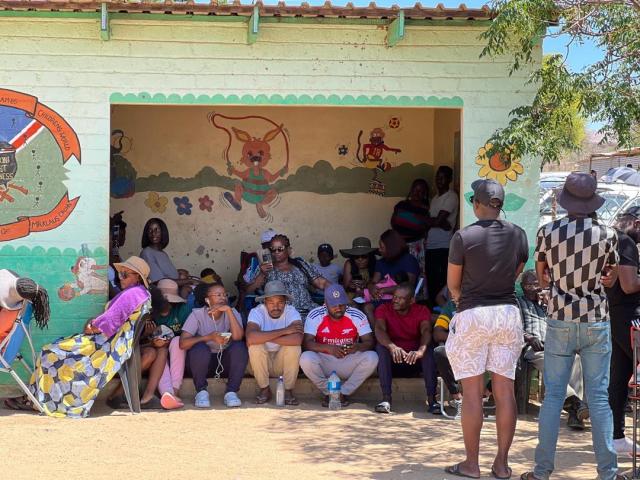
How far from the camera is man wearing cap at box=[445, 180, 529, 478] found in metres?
5.63

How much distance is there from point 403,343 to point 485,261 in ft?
9.54

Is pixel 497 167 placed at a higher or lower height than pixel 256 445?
higher

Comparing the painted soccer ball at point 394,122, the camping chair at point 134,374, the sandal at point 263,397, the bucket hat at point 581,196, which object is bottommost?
the sandal at point 263,397

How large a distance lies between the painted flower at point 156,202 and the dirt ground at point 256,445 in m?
3.13

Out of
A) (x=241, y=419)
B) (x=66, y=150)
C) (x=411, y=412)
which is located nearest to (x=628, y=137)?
(x=411, y=412)

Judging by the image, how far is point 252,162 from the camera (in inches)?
430

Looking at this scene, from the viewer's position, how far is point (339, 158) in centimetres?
1104

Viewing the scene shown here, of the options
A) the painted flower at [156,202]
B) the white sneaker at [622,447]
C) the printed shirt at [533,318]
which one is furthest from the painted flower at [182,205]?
the white sneaker at [622,447]

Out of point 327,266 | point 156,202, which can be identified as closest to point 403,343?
point 327,266

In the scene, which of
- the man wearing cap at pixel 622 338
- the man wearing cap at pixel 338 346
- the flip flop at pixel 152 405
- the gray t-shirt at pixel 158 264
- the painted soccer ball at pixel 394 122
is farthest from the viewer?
the painted soccer ball at pixel 394 122

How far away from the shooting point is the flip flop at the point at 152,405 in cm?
814

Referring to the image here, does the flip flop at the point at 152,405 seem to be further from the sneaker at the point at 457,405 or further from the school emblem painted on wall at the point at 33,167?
the sneaker at the point at 457,405

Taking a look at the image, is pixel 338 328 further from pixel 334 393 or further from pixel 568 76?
pixel 568 76

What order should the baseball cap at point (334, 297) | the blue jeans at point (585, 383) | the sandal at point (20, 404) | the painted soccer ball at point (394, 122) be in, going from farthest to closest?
the painted soccer ball at point (394, 122) → the baseball cap at point (334, 297) → the sandal at point (20, 404) → the blue jeans at point (585, 383)
